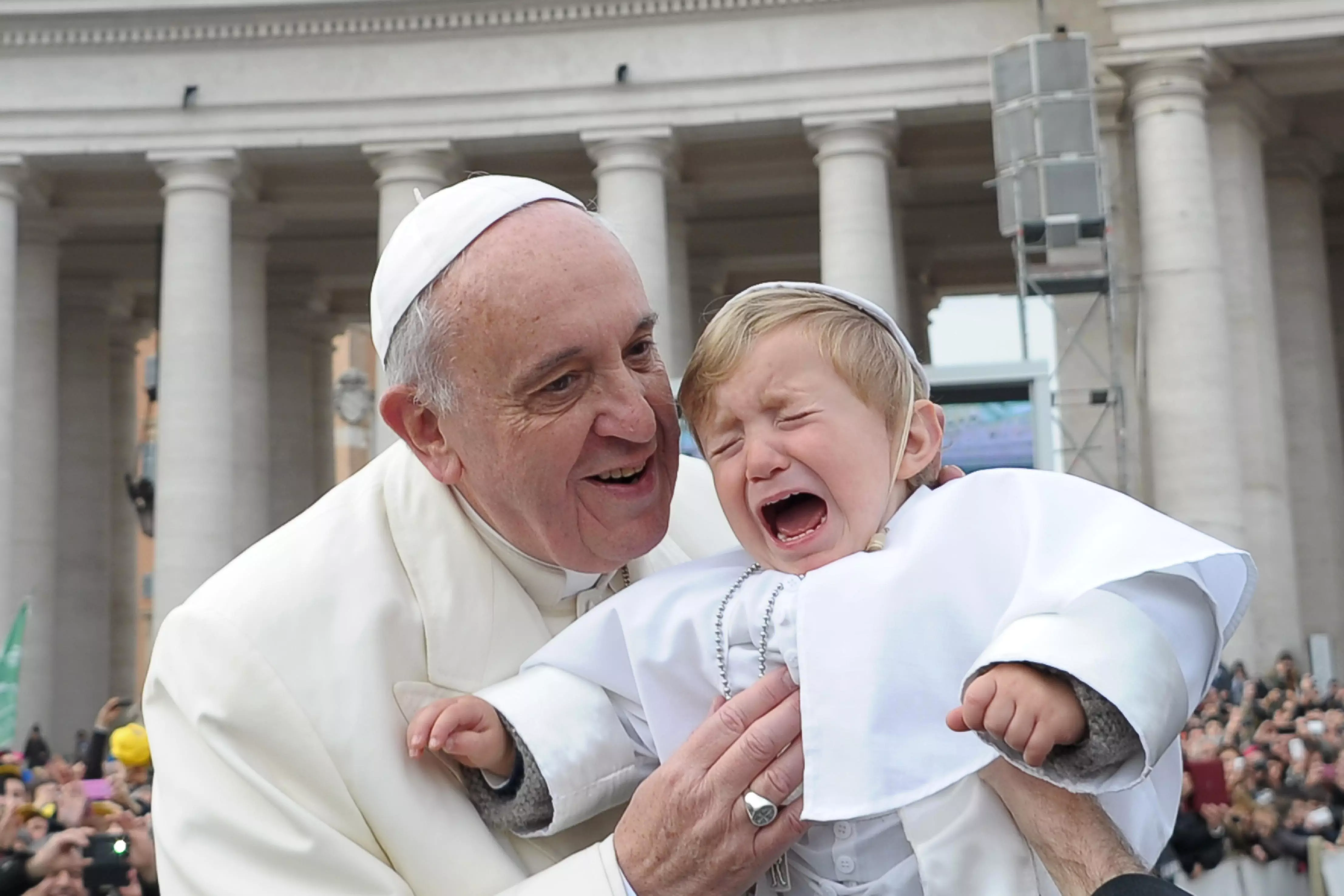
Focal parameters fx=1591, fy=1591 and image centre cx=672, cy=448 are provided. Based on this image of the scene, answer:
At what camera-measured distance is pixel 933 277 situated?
1676 inches

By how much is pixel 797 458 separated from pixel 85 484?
1673 inches

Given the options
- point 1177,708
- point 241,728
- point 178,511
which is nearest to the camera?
point 1177,708

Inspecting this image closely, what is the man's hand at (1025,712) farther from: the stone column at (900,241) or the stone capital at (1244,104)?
the stone capital at (1244,104)

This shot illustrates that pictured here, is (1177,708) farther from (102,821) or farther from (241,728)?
(102,821)

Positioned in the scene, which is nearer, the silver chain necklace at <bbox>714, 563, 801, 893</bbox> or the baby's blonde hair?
the silver chain necklace at <bbox>714, 563, 801, 893</bbox>

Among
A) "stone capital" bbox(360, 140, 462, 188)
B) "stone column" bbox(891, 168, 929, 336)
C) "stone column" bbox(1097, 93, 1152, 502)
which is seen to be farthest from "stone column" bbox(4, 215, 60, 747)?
"stone column" bbox(1097, 93, 1152, 502)

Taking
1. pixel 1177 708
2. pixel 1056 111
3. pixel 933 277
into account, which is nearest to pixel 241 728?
pixel 1177 708

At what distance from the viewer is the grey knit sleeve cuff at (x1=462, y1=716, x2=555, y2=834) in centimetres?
364

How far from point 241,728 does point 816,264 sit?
127 ft

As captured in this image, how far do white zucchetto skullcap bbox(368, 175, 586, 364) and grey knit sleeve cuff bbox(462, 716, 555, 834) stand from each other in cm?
118

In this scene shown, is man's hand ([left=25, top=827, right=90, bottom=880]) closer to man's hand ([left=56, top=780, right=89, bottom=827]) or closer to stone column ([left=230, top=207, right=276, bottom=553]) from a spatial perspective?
man's hand ([left=56, top=780, right=89, bottom=827])

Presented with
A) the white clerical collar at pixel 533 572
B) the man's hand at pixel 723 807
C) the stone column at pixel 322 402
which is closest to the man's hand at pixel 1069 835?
the man's hand at pixel 723 807

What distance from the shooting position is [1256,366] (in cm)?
3022

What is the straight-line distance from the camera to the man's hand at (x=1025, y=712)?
2.96 m
